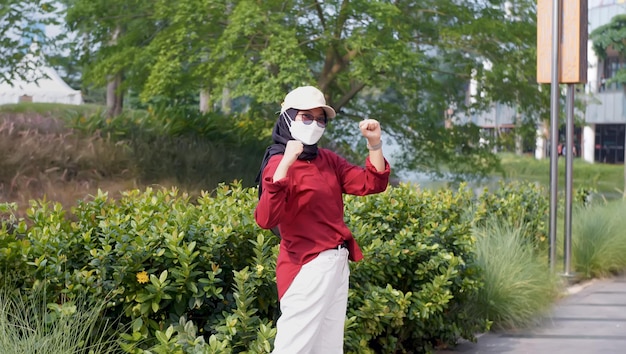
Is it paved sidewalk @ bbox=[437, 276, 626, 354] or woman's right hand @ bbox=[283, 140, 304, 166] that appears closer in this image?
woman's right hand @ bbox=[283, 140, 304, 166]

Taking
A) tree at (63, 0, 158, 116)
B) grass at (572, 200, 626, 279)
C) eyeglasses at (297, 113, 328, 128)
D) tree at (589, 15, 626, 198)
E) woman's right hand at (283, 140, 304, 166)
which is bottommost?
grass at (572, 200, 626, 279)

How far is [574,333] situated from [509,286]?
0.67 metres

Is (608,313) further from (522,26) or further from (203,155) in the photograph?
(522,26)

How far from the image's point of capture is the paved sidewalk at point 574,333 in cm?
762

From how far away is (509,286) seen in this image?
27.8 feet

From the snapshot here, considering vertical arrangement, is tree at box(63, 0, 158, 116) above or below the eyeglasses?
above

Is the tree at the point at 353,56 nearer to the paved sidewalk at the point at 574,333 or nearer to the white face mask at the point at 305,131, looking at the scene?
the paved sidewalk at the point at 574,333

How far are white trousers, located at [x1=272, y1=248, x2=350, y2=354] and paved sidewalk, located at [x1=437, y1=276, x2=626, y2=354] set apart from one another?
319cm

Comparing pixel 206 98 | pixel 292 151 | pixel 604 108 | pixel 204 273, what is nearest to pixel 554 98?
pixel 204 273

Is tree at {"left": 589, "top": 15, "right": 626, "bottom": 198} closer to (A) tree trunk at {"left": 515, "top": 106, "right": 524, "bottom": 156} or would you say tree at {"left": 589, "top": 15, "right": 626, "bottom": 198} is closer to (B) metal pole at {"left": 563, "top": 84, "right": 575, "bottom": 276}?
(A) tree trunk at {"left": 515, "top": 106, "right": 524, "bottom": 156}

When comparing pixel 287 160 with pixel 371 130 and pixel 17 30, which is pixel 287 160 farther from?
pixel 17 30

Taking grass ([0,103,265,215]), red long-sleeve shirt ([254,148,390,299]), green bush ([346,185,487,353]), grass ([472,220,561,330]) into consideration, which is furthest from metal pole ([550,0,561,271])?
red long-sleeve shirt ([254,148,390,299])

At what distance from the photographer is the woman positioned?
4309 millimetres

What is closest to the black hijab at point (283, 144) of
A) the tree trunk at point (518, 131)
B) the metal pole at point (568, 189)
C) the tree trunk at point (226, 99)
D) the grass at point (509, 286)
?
the grass at point (509, 286)
